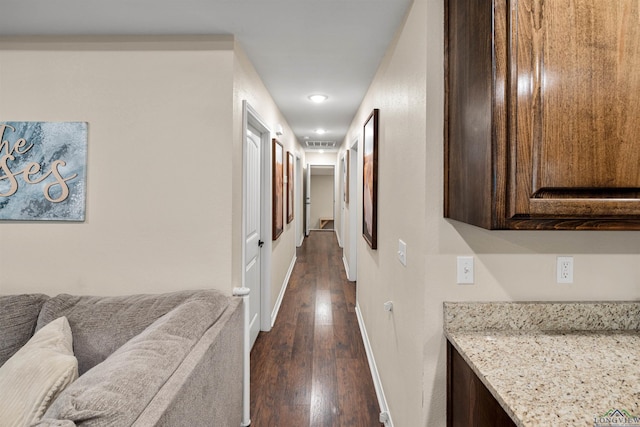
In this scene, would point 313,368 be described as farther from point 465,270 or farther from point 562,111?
point 562,111

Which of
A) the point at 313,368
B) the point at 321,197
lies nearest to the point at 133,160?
the point at 313,368

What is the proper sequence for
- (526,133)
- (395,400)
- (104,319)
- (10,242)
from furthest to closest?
(10,242) < (395,400) < (104,319) < (526,133)

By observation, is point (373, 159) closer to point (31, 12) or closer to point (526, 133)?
point (526, 133)

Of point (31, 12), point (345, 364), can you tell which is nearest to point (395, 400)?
point (345, 364)

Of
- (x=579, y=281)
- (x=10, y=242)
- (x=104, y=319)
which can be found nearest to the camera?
(x=579, y=281)

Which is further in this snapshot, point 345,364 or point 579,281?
point 345,364

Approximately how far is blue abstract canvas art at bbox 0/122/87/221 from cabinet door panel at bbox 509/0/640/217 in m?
2.16

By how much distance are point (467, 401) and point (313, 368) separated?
1.60 m

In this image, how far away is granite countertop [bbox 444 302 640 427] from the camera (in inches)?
35.1

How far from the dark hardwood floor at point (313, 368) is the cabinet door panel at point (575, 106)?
1.74 m

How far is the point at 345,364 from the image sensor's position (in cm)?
268

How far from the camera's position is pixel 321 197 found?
11.4 metres

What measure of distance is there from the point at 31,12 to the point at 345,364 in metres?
2.95

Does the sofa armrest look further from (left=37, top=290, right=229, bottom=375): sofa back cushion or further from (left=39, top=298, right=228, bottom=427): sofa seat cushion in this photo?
(left=37, top=290, right=229, bottom=375): sofa back cushion
